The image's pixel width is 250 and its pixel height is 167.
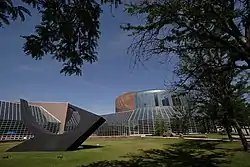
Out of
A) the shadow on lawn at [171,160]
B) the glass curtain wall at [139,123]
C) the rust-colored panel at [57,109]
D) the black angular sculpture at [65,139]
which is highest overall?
the rust-colored panel at [57,109]

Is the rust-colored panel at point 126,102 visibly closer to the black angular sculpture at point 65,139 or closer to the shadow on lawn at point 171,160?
the black angular sculpture at point 65,139

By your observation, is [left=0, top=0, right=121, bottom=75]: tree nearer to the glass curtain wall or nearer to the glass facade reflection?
the glass facade reflection

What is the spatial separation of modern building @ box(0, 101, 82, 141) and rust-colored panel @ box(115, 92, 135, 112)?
108ft

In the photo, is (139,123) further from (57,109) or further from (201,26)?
(201,26)

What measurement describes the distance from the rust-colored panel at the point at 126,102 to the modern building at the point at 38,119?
1298 inches

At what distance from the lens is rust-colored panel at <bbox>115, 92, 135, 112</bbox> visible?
11216 centimetres

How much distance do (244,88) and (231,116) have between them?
2598 mm

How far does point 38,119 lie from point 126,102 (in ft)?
167

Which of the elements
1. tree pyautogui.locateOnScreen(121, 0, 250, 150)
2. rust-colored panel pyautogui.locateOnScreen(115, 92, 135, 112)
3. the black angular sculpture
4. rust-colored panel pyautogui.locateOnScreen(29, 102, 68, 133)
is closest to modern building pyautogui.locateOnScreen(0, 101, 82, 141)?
rust-colored panel pyautogui.locateOnScreen(29, 102, 68, 133)

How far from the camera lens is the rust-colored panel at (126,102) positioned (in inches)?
4416

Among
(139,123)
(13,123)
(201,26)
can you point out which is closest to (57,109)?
(13,123)

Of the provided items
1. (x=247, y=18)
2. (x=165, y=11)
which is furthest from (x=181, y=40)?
(x=247, y=18)

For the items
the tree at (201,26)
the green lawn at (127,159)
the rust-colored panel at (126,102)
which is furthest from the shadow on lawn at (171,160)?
the rust-colored panel at (126,102)

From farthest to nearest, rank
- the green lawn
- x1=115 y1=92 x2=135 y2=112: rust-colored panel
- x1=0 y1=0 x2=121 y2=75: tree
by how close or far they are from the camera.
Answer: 1. x1=115 y1=92 x2=135 y2=112: rust-colored panel
2. the green lawn
3. x1=0 y1=0 x2=121 y2=75: tree
